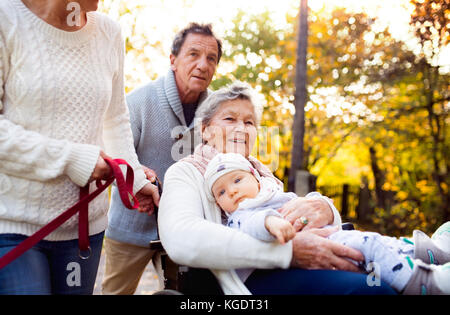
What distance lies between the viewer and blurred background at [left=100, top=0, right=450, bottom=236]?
20.0 feet

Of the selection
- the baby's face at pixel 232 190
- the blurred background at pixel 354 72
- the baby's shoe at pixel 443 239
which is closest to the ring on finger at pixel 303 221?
the baby's face at pixel 232 190

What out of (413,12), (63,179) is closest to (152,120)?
(63,179)

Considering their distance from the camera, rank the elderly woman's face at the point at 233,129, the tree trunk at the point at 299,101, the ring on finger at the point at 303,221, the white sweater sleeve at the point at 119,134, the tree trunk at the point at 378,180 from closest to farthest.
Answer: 1. the ring on finger at the point at 303,221
2. the white sweater sleeve at the point at 119,134
3. the elderly woman's face at the point at 233,129
4. the tree trunk at the point at 299,101
5. the tree trunk at the point at 378,180

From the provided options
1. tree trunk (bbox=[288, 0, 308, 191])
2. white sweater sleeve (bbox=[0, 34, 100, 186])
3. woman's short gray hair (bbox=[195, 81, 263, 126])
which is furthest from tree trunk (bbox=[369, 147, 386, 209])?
white sweater sleeve (bbox=[0, 34, 100, 186])

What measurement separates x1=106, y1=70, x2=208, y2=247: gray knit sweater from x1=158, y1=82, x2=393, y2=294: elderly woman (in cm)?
71

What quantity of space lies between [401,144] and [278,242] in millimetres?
6036

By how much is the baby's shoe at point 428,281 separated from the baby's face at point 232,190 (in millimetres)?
731

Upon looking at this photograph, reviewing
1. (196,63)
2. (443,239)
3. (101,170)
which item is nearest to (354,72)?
(196,63)

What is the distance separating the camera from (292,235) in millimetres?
1509

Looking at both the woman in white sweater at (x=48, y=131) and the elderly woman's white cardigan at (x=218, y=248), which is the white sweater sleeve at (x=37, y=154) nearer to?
the woman in white sweater at (x=48, y=131)

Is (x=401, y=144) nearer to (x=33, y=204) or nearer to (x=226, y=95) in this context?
(x=226, y=95)

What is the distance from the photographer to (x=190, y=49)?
2.73m

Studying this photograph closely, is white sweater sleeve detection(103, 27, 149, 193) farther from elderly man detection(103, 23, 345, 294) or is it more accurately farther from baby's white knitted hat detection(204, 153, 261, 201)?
elderly man detection(103, 23, 345, 294)

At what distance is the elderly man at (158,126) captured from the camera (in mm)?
2664
